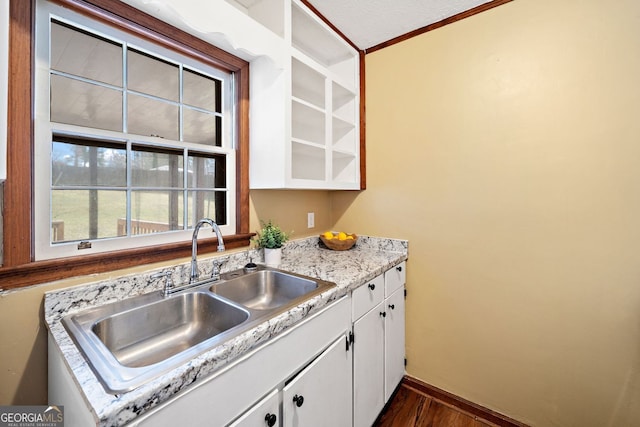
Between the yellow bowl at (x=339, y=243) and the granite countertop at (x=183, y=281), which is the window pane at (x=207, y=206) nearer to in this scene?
the granite countertop at (x=183, y=281)

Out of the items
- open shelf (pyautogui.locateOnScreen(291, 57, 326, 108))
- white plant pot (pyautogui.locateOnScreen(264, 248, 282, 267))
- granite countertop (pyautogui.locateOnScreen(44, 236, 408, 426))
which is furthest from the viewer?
open shelf (pyautogui.locateOnScreen(291, 57, 326, 108))

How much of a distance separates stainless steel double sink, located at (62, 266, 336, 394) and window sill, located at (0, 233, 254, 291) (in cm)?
15

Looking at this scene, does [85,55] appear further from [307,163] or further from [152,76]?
[307,163]

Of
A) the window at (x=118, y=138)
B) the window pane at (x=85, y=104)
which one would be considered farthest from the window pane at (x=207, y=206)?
the window pane at (x=85, y=104)

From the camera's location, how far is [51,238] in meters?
1.01

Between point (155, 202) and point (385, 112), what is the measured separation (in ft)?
5.23

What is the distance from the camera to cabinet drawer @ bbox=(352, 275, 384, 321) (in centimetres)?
138

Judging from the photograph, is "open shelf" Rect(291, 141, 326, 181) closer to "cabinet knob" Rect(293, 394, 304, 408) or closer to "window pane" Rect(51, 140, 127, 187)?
"window pane" Rect(51, 140, 127, 187)

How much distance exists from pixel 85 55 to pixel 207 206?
2.60 ft

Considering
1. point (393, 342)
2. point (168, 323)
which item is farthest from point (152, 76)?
point (393, 342)

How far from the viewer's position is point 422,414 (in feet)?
5.59

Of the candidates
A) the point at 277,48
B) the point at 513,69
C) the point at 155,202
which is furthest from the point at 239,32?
the point at 513,69

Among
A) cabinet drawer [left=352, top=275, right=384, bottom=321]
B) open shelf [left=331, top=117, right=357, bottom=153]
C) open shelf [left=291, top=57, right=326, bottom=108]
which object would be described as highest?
open shelf [left=291, top=57, right=326, bottom=108]

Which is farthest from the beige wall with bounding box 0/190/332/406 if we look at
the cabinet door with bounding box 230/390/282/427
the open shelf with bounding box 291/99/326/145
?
the open shelf with bounding box 291/99/326/145
